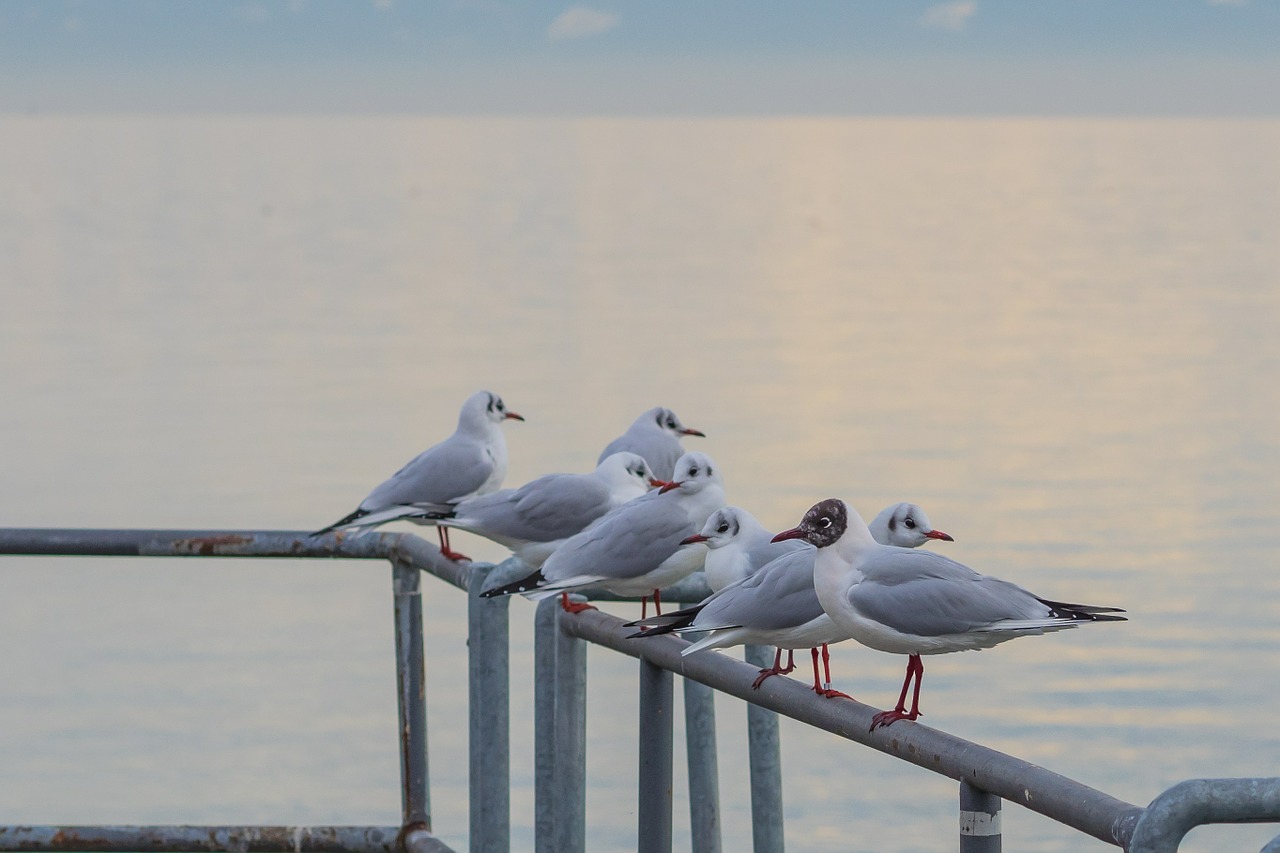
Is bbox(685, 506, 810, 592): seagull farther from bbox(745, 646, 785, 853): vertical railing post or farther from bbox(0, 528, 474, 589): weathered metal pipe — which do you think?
bbox(0, 528, 474, 589): weathered metal pipe

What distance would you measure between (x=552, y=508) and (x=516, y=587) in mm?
1602

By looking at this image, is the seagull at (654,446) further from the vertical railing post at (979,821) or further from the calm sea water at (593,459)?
the vertical railing post at (979,821)

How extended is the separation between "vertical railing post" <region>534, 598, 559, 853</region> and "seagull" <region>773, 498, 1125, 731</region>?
58 centimetres

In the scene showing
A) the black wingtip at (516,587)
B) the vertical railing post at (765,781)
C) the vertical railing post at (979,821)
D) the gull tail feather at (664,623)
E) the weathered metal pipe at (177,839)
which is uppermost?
the black wingtip at (516,587)

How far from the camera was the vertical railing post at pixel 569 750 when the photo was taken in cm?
430

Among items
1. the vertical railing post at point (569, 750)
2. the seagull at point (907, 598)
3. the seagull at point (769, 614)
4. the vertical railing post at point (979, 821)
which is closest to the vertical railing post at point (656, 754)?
the seagull at point (769, 614)

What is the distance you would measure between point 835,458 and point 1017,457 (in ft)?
6.19

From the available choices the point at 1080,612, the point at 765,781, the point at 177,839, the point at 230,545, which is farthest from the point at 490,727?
the point at 1080,612

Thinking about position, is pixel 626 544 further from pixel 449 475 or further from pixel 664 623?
pixel 449 475

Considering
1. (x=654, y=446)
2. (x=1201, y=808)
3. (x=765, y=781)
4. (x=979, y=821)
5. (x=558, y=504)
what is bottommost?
(x=765, y=781)

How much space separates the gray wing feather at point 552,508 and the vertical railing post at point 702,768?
61.7 inches

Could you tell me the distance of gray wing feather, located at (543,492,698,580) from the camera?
5188mm

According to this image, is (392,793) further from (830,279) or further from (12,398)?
(830,279)

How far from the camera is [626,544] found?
5.28 metres
